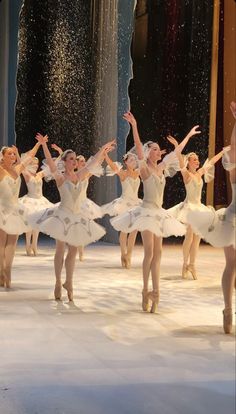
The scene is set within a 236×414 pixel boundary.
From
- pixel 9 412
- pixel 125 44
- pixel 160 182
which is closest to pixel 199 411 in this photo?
pixel 9 412

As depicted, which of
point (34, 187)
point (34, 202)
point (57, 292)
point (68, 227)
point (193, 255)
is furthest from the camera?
point (34, 187)

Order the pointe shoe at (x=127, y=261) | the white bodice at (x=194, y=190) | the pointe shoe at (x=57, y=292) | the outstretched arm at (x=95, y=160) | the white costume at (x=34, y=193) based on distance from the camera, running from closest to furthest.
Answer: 1. the outstretched arm at (x=95, y=160)
2. the pointe shoe at (x=57, y=292)
3. the white bodice at (x=194, y=190)
4. the pointe shoe at (x=127, y=261)
5. the white costume at (x=34, y=193)

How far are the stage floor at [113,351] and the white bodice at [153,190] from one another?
0.79 metres

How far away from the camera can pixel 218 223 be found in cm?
378

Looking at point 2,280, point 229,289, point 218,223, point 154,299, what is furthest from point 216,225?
point 2,280

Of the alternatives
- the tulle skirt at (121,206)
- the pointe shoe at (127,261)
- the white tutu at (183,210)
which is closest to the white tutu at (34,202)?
the tulle skirt at (121,206)

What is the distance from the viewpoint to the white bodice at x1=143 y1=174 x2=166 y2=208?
4969mm

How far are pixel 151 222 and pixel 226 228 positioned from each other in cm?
120

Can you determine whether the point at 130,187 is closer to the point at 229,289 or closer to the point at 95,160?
the point at 95,160

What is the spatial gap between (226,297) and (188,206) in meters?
2.97

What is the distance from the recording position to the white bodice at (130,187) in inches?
311

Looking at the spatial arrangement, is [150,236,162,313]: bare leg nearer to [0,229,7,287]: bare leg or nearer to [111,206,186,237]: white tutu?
[111,206,186,237]: white tutu

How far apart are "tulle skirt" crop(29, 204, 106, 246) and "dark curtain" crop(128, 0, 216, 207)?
13.9ft

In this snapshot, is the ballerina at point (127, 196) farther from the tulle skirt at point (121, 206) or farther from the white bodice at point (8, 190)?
the white bodice at point (8, 190)
